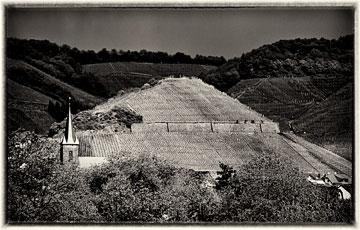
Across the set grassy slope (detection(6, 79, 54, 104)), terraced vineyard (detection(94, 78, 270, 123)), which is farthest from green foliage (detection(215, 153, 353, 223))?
grassy slope (detection(6, 79, 54, 104))

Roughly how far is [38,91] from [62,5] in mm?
1494

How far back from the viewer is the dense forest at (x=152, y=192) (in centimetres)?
1712

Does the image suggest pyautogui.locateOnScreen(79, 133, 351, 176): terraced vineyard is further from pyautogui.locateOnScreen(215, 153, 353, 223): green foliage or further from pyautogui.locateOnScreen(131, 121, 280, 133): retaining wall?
pyautogui.locateOnScreen(215, 153, 353, 223): green foliage

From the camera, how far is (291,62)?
1792cm

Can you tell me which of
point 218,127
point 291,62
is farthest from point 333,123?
point 218,127

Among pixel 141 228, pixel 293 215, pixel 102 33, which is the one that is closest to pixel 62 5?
pixel 102 33

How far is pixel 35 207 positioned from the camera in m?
17.2

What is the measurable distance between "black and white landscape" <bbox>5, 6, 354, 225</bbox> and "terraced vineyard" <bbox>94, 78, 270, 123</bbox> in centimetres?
2

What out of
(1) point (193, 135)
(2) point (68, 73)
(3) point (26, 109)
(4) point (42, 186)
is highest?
(2) point (68, 73)

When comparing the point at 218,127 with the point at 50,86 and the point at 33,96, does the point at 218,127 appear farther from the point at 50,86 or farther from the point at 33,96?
the point at 33,96

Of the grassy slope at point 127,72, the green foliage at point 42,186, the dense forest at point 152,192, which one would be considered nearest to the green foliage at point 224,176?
the dense forest at point 152,192

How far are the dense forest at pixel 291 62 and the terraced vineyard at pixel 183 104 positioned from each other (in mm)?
241

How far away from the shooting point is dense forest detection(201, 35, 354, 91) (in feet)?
56.4

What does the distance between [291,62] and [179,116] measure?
2039mm
